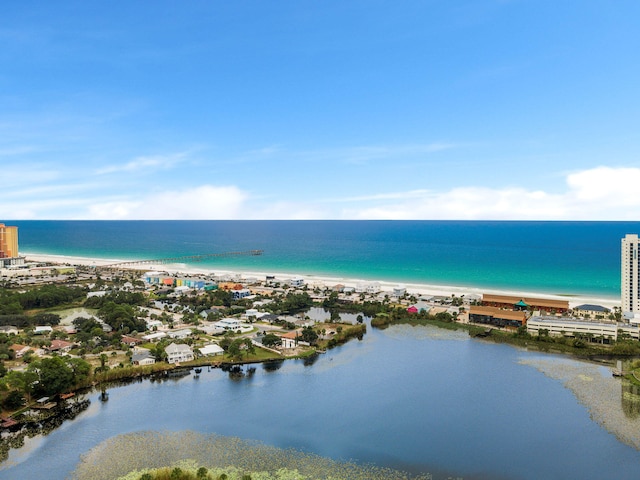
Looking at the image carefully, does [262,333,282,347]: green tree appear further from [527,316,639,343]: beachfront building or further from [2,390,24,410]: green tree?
[527,316,639,343]: beachfront building

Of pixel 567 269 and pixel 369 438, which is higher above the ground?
pixel 567 269

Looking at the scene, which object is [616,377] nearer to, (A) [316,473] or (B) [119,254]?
(A) [316,473]

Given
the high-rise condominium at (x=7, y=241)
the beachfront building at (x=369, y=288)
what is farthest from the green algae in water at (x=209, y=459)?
the high-rise condominium at (x=7, y=241)

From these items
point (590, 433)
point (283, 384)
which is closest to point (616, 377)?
point (590, 433)

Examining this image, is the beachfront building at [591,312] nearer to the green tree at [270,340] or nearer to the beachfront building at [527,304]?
the beachfront building at [527,304]

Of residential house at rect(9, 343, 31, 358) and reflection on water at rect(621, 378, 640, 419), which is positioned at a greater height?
residential house at rect(9, 343, 31, 358)

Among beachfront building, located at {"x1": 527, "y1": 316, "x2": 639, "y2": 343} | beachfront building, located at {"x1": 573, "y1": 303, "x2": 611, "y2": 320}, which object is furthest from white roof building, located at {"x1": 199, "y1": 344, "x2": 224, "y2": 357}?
beachfront building, located at {"x1": 573, "y1": 303, "x2": 611, "y2": 320}
